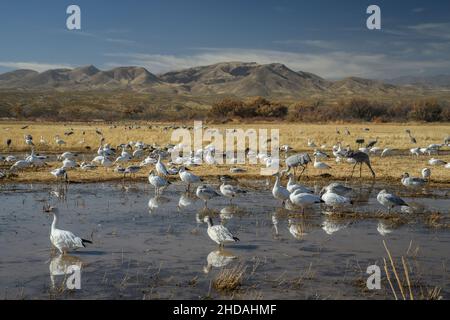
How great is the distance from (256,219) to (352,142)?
24978 mm

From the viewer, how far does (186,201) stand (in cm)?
1677

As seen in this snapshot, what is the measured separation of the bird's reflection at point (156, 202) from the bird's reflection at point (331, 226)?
471 cm

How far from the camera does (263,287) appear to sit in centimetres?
885

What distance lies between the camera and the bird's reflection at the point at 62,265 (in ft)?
30.9

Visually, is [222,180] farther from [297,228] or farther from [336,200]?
[297,228]

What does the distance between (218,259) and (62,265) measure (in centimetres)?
285

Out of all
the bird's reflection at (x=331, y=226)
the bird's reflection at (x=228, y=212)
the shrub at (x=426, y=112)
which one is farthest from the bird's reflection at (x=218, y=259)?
the shrub at (x=426, y=112)

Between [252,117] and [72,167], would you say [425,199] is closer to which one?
[72,167]

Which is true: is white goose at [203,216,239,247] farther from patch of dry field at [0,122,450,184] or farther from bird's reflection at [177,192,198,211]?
patch of dry field at [0,122,450,184]

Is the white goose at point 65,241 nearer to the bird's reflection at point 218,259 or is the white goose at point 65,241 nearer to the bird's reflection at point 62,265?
the bird's reflection at point 62,265

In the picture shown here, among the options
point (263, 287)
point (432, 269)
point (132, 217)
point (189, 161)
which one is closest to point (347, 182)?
point (189, 161)

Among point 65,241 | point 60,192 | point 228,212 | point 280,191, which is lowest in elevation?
point 228,212

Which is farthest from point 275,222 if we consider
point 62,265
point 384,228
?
point 62,265
